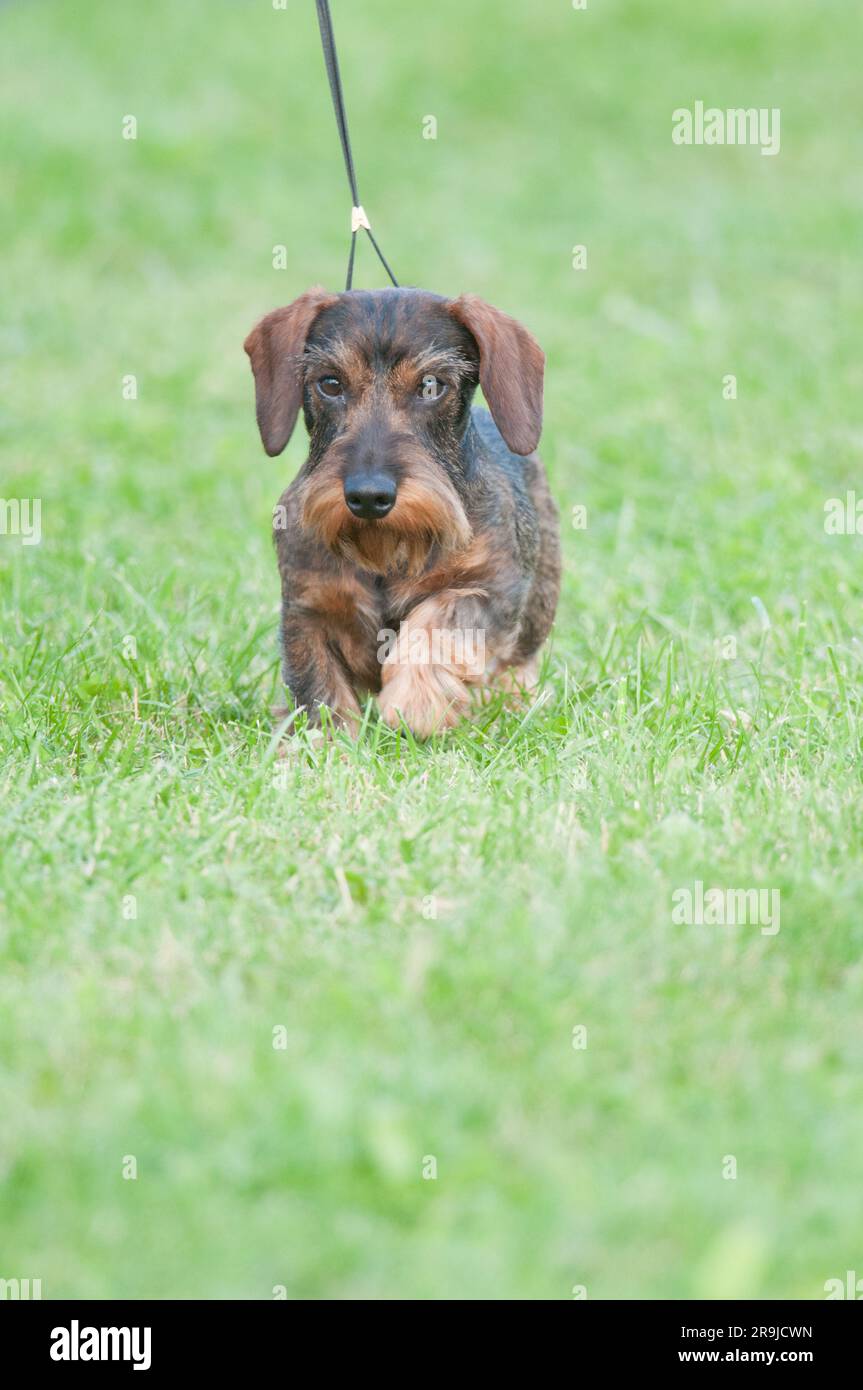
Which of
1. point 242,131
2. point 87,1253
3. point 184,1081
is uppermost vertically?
point 242,131

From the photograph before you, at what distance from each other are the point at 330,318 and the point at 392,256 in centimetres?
710

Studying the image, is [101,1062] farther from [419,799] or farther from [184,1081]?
[419,799]

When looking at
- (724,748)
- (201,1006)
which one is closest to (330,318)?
(724,748)

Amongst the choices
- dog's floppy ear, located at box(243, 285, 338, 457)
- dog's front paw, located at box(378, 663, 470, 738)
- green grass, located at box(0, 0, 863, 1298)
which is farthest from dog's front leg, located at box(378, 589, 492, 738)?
dog's floppy ear, located at box(243, 285, 338, 457)

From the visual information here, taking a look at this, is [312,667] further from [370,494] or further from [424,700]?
[370,494]

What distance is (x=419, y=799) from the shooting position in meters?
4.02

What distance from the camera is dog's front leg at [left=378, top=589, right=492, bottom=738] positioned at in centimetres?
458

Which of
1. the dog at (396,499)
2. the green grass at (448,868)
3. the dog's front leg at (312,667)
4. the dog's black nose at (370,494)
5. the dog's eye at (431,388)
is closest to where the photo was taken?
the green grass at (448,868)

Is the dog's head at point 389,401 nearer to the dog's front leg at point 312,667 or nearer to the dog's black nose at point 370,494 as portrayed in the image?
the dog's black nose at point 370,494

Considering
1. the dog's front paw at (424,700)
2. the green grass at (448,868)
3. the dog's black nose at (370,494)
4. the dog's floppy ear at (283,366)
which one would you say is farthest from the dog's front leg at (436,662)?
the dog's floppy ear at (283,366)

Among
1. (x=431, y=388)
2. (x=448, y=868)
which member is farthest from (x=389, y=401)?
(x=448, y=868)

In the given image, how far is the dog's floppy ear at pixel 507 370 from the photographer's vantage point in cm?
461

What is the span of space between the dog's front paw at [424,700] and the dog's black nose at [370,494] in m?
0.49

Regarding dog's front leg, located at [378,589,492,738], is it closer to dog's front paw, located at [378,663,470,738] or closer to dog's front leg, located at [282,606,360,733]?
dog's front paw, located at [378,663,470,738]
